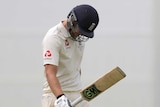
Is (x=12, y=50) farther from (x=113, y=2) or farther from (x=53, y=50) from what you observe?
(x=53, y=50)

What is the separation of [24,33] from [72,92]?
998mm

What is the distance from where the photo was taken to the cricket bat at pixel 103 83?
120 inches

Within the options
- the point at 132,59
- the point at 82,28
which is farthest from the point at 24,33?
the point at 82,28

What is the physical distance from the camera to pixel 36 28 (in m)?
4.21

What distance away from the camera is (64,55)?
3.25 m

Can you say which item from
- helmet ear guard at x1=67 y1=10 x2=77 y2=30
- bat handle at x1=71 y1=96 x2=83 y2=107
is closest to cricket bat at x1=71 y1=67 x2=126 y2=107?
bat handle at x1=71 y1=96 x2=83 y2=107

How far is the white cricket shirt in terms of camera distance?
313 cm

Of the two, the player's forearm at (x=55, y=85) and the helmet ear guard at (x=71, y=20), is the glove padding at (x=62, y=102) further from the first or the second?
the helmet ear guard at (x=71, y=20)

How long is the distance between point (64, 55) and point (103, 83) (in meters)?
0.33

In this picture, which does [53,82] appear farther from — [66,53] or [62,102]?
[66,53]

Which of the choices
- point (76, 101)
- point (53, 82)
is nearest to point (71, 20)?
point (53, 82)

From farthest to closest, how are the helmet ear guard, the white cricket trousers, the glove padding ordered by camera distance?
the white cricket trousers → the helmet ear guard → the glove padding

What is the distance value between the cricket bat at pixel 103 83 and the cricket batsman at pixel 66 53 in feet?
0.43

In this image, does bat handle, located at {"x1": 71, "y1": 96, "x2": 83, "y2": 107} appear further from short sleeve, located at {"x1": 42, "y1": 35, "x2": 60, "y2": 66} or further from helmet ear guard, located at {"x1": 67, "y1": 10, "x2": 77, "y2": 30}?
helmet ear guard, located at {"x1": 67, "y1": 10, "x2": 77, "y2": 30}
